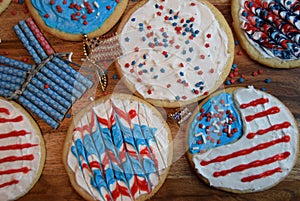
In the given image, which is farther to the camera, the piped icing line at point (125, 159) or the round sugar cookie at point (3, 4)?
the round sugar cookie at point (3, 4)

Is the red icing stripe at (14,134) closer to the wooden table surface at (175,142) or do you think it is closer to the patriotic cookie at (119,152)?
the wooden table surface at (175,142)

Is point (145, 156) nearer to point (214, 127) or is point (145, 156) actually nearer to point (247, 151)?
point (214, 127)

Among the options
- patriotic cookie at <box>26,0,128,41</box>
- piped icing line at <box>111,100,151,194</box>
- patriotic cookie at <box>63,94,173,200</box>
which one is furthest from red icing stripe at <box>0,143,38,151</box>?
patriotic cookie at <box>26,0,128,41</box>

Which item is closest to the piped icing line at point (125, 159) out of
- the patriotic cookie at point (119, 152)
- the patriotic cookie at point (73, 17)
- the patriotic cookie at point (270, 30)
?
the patriotic cookie at point (119, 152)

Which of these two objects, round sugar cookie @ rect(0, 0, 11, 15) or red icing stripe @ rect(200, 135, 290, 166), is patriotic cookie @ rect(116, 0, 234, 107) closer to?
red icing stripe @ rect(200, 135, 290, 166)

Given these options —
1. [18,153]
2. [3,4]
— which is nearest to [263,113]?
[18,153]
